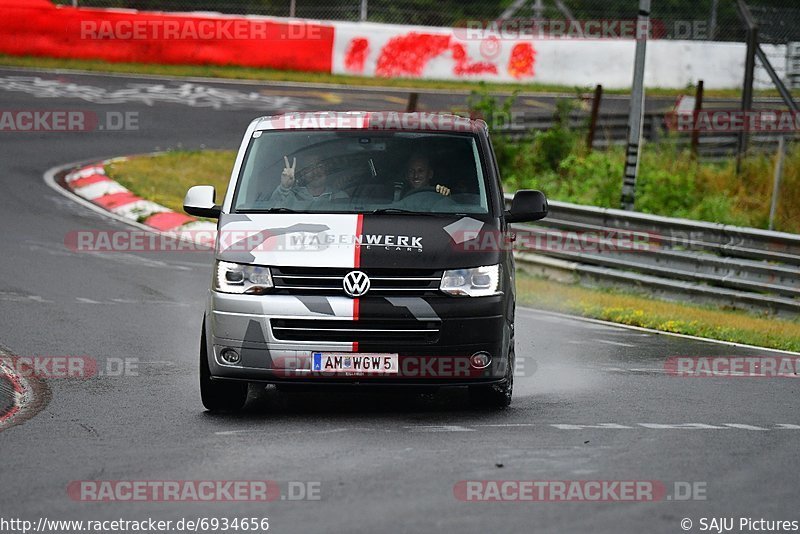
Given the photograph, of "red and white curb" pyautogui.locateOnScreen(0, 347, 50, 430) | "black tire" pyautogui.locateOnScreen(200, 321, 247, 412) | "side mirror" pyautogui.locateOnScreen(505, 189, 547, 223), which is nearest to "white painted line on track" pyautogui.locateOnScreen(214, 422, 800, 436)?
"black tire" pyautogui.locateOnScreen(200, 321, 247, 412)

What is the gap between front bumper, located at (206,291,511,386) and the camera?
8383 millimetres

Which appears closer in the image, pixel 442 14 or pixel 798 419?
pixel 798 419

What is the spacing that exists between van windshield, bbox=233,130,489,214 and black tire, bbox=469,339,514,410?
1.06m

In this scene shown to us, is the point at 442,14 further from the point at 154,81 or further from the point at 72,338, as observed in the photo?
the point at 72,338

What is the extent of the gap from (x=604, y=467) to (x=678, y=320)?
725 cm

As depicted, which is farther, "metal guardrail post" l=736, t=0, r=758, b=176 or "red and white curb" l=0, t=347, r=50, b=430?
"metal guardrail post" l=736, t=0, r=758, b=176

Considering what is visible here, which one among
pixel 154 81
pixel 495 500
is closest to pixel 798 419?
pixel 495 500

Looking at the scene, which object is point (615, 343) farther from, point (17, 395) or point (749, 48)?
point (749, 48)

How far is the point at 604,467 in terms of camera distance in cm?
734

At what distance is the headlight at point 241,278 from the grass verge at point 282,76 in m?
20.4

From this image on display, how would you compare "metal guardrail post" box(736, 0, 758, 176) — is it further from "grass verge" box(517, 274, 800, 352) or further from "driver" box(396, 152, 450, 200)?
Answer: "driver" box(396, 152, 450, 200)

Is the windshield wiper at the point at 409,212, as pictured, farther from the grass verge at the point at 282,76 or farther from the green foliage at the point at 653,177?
the grass verge at the point at 282,76

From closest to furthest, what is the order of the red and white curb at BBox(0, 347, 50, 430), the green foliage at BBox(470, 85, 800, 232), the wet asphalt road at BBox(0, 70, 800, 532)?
the wet asphalt road at BBox(0, 70, 800, 532) → the red and white curb at BBox(0, 347, 50, 430) → the green foliage at BBox(470, 85, 800, 232)

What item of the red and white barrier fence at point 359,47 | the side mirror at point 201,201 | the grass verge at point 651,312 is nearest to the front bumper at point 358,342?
the side mirror at point 201,201
